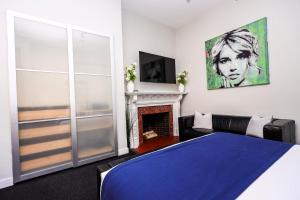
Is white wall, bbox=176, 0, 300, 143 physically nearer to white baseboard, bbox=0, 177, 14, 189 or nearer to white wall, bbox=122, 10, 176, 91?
white wall, bbox=122, 10, 176, 91

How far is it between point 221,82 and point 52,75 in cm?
340

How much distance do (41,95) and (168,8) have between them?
3204mm

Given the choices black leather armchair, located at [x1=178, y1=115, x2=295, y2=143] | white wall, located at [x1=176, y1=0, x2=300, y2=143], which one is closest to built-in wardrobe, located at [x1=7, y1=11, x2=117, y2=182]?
black leather armchair, located at [x1=178, y1=115, x2=295, y2=143]

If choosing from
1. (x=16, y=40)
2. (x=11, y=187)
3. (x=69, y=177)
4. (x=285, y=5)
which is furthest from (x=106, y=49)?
(x=285, y=5)

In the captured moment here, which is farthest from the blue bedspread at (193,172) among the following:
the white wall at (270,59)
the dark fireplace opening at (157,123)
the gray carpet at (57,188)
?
the dark fireplace opening at (157,123)

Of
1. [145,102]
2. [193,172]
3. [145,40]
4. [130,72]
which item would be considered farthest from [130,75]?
[193,172]

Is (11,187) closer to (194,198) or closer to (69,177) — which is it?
(69,177)

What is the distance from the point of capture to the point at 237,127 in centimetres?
306

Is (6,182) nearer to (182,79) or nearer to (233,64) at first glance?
(182,79)

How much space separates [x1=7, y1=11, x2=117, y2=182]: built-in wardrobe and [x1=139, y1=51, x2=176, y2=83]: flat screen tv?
0.99 m

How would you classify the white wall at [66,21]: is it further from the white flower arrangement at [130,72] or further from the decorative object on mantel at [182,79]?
the decorative object on mantel at [182,79]

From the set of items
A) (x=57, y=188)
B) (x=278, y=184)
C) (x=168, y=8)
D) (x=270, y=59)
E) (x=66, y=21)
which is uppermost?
(x=168, y=8)

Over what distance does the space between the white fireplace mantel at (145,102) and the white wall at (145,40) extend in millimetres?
286

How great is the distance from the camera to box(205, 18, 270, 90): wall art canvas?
2.86 meters
